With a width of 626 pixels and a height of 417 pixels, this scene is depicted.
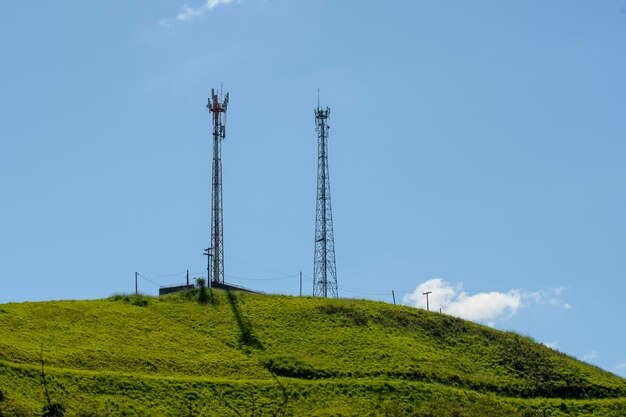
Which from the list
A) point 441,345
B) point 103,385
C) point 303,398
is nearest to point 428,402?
point 303,398

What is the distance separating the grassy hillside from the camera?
61.5 meters

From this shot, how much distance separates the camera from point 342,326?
80.3 meters

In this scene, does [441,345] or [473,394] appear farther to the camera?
[441,345]

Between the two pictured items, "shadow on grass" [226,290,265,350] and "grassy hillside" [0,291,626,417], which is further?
"shadow on grass" [226,290,265,350]

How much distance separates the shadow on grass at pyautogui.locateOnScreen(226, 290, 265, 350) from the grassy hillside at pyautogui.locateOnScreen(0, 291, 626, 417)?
134mm

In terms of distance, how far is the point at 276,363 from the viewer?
7031 centimetres

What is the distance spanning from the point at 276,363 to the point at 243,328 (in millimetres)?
7583

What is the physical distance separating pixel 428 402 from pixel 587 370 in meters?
17.7

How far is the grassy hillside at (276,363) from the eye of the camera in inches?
2422

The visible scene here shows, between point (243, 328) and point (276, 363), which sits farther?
point (243, 328)

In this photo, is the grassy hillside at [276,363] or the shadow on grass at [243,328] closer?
the grassy hillside at [276,363]

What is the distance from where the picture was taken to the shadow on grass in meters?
74.2

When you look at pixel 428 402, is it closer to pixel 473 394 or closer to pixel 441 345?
pixel 473 394

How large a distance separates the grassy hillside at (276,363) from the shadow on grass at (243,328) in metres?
0.13
